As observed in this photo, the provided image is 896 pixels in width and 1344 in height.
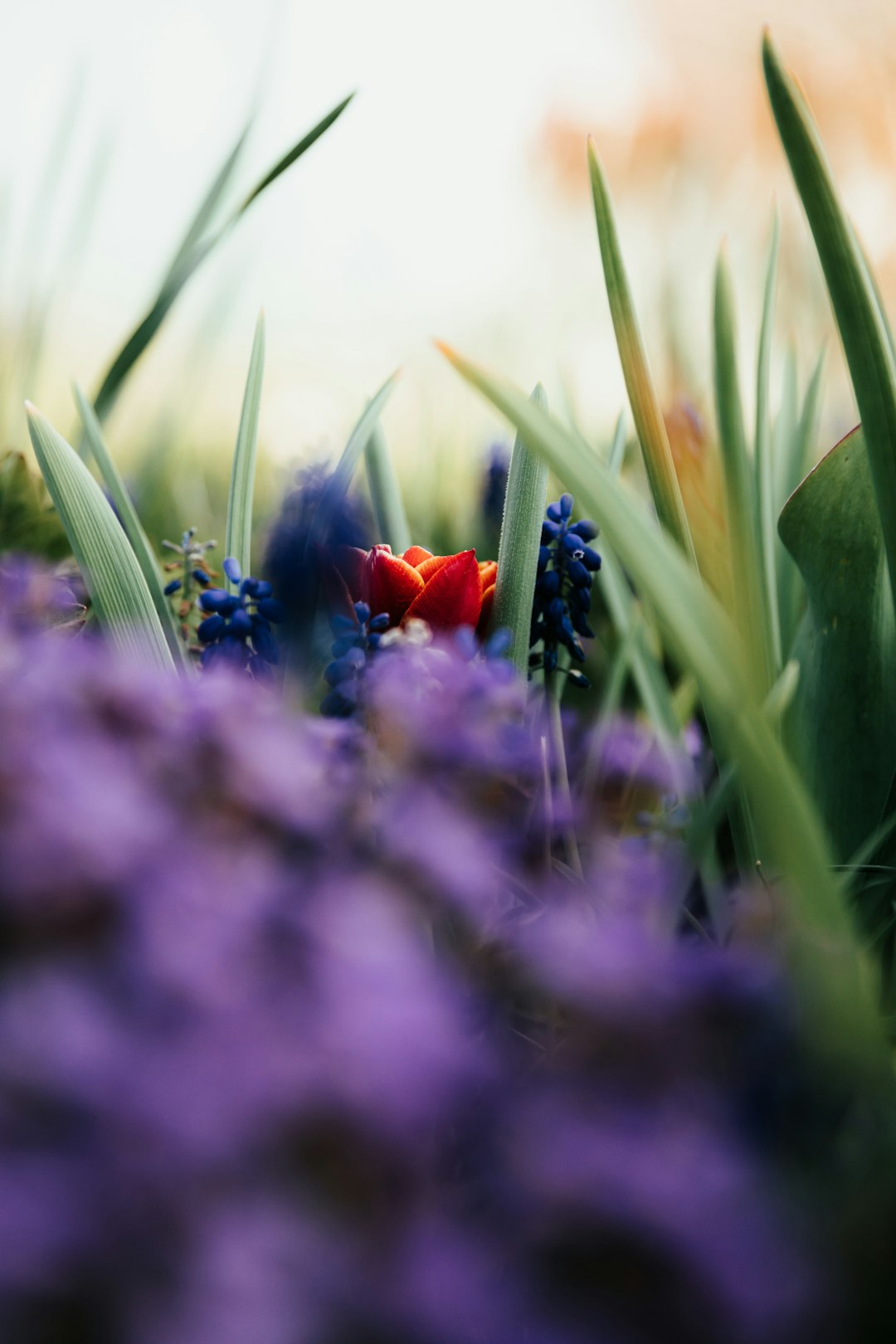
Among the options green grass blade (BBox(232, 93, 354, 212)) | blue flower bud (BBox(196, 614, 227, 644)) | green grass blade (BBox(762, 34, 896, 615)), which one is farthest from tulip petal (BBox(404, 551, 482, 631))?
green grass blade (BBox(232, 93, 354, 212))

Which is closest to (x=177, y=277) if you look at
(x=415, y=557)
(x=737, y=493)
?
(x=415, y=557)

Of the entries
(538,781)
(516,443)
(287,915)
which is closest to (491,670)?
(538,781)

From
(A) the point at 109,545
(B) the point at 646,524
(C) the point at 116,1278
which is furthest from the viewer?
(A) the point at 109,545

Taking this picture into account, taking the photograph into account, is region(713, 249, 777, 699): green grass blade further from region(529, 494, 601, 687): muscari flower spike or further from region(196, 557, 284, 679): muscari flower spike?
region(196, 557, 284, 679): muscari flower spike

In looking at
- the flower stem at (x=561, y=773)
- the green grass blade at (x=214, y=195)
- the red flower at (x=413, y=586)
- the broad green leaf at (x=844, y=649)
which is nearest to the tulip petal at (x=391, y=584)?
the red flower at (x=413, y=586)

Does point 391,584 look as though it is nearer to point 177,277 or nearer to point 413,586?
point 413,586

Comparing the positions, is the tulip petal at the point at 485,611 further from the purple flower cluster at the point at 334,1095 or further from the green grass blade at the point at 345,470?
the purple flower cluster at the point at 334,1095

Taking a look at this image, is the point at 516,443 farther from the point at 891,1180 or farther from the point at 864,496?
the point at 891,1180
